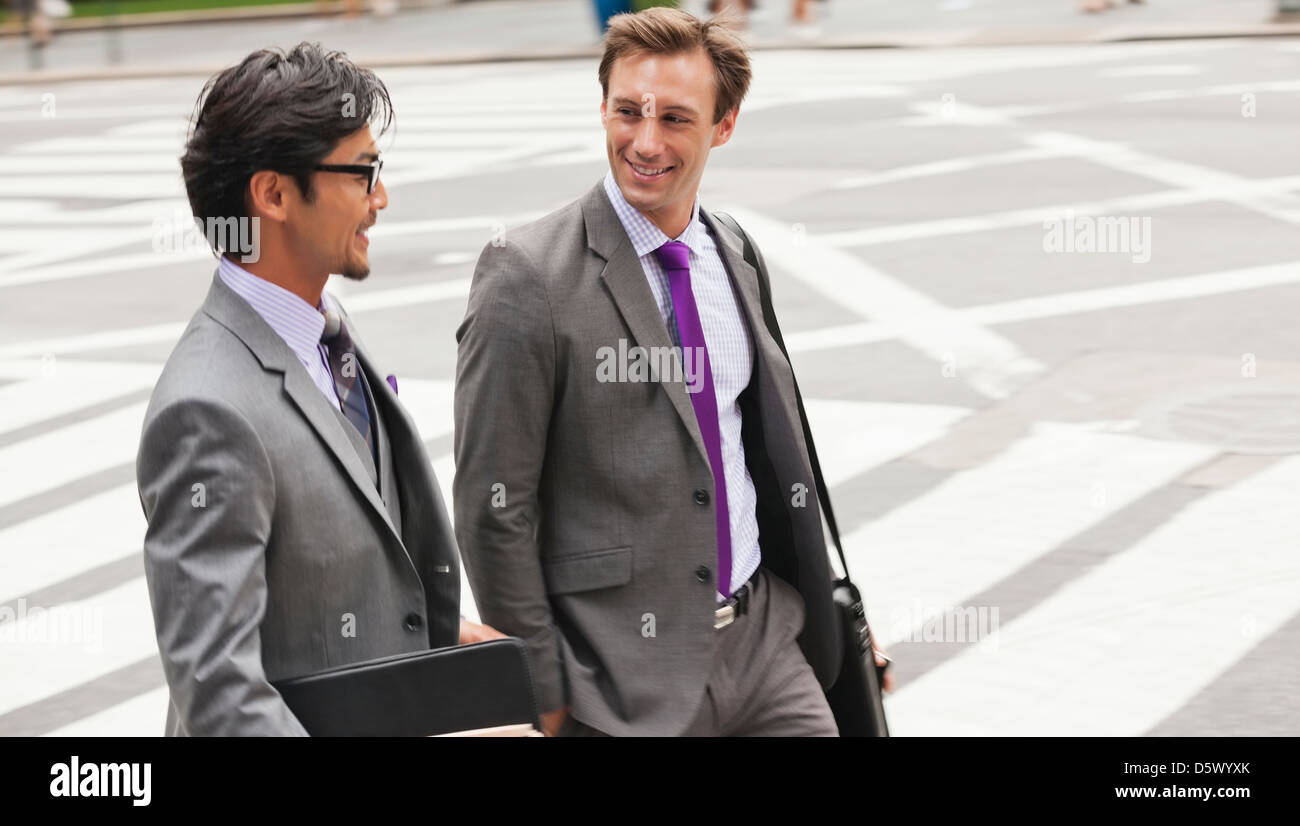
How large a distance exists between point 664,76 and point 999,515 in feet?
14.7

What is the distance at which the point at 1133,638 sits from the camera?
6348 millimetres

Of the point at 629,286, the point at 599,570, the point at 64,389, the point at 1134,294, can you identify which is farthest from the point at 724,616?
the point at 1134,294

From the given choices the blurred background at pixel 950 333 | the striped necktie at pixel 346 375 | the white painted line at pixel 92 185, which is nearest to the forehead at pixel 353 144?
the striped necktie at pixel 346 375

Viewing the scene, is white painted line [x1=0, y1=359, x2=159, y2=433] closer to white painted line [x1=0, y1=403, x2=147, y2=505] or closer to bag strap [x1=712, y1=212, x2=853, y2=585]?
white painted line [x1=0, y1=403, x2=147, y2=505]

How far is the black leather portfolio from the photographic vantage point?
275cm

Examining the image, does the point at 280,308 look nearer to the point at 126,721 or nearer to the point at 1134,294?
the point at 126,721

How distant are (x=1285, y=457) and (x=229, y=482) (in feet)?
21.4

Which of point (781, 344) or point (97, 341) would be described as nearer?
point (781, 344)

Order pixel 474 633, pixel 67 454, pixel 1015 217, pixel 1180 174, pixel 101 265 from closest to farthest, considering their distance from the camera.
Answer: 1. pixel 474 633
2. pixel 67 454
3. pixel 1015 217
4. pixel 101 265
5. pixel 1180 174

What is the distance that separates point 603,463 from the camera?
350 centimetres

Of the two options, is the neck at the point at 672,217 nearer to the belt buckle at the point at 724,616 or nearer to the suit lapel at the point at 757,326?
the suit lapel at the point at 757,326

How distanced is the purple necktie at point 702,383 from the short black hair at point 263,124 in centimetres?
91

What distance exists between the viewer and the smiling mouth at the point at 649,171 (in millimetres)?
3570
